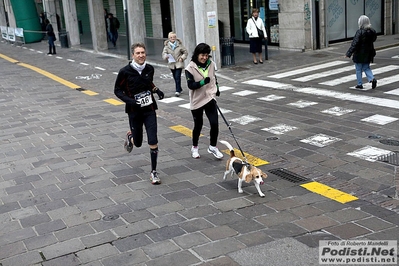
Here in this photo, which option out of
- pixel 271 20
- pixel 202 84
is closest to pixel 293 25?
pixel 271 20

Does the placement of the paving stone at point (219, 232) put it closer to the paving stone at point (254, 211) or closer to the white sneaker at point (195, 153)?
the paving stone at point (254, 211)

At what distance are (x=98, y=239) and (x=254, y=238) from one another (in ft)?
5.46

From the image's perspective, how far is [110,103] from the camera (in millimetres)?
13562

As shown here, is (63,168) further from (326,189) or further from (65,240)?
(326,189)

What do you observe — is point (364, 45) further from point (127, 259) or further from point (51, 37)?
point (51, 37)

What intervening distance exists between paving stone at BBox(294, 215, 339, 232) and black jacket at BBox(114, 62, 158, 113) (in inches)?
104

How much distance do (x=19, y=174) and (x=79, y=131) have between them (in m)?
2.63

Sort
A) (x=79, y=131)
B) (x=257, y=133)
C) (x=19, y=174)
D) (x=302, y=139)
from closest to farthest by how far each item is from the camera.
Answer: (x=19, y=174) → (x=302, y=139) → (x=257, y=133) → (x=79, y=131)

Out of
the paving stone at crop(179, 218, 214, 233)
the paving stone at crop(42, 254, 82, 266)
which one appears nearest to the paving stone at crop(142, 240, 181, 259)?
the paving stone at crop(179, 218, 214, 233)

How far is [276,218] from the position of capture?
614 cm

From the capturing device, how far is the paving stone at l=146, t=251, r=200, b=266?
5.16 m

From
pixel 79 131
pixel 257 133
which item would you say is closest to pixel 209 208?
pixel 257 133

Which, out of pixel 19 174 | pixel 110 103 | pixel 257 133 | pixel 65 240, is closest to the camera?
pixel 65 240

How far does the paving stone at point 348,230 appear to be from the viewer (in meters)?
5.61
